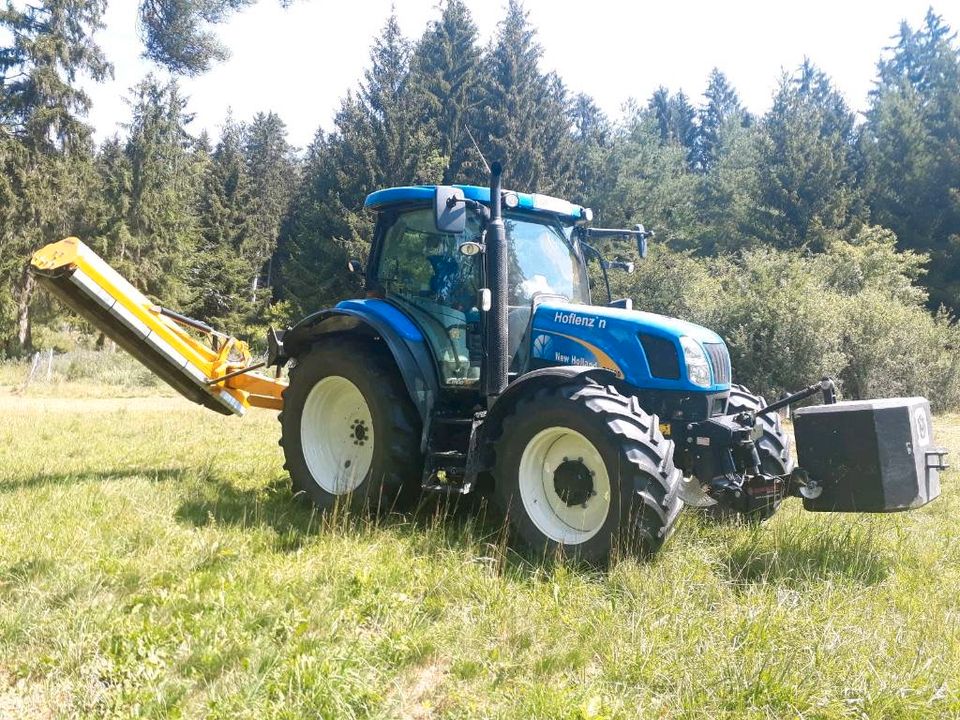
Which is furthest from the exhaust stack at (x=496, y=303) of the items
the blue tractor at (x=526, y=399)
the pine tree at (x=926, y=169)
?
the pine tree at (x=926, y=169)

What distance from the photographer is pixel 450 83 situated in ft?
104

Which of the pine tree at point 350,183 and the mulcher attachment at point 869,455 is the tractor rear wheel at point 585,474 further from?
the pine tree at point 350,183

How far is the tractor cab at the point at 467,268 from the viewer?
17.6 ft

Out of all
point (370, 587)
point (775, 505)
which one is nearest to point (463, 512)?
point (370, 587)

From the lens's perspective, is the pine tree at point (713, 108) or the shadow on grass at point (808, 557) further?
the pine tree at point (713, 108)

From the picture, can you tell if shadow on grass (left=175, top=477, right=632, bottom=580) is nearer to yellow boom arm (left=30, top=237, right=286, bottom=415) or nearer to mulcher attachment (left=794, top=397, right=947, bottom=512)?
yellow boom arm (left=30, top=237, right=286, bottom=415)

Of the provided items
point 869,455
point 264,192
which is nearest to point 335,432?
point 869,455

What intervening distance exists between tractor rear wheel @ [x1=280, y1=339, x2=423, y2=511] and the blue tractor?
0.01 m

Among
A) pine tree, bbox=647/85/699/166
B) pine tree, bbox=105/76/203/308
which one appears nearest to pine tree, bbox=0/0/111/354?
pine tree, bbox=105/76/203/308

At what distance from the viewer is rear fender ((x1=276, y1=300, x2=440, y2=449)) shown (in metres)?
5.29

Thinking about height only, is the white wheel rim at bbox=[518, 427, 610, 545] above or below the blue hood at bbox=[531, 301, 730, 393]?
below

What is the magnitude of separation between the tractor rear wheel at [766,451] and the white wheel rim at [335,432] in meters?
2.59

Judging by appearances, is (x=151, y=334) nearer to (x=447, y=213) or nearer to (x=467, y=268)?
(x=467, y=268)

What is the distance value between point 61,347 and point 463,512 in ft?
89.3
